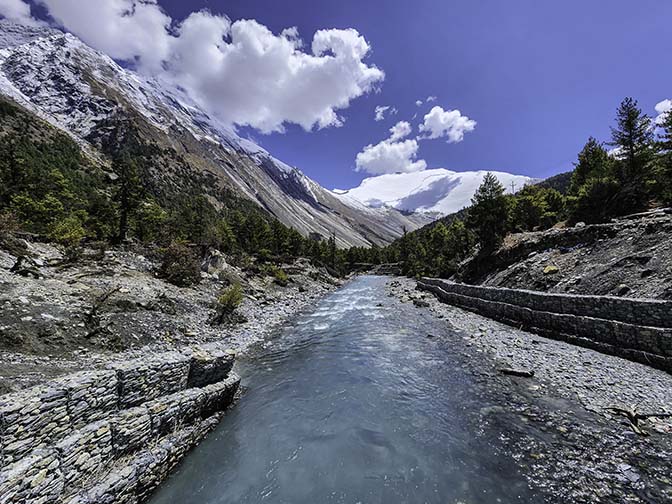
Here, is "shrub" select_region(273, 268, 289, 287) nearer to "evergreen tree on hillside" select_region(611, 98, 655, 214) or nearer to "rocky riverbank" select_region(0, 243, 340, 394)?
"rocky riverbank" select_region(0, 243, 340, 394)

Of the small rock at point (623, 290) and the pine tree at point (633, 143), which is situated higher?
the pine tree at point (633, 143)

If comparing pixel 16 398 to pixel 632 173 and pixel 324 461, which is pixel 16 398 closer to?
pixel 324 461

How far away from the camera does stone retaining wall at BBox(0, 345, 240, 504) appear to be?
5.45 metres

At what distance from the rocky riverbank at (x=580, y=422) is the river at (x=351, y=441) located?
789 millimetres

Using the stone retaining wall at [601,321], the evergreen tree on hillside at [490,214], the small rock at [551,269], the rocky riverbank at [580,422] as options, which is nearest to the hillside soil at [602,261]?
the small rock at [551,269]

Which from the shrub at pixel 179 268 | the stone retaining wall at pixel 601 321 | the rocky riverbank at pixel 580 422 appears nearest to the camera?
the rocky riverbank at pixel 580 422

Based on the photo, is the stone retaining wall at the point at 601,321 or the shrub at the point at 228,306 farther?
the shrub at the point at 228,306

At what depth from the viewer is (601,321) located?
14.0 m

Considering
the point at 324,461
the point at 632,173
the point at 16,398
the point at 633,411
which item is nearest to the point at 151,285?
the point at 16,398

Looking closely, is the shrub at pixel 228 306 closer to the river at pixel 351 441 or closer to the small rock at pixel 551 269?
the river at pixel 351 441

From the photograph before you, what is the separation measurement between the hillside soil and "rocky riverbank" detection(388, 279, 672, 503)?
6.20m

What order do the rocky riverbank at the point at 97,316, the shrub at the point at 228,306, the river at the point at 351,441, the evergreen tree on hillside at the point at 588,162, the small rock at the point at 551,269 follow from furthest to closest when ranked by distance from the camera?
the evergreen tree on hillside at the point at 588,162, the small rock at the point at 551,269, the shrub at the point at 228,306, the rocky riverbank at the point at 97,316, the river at the point at 351,441

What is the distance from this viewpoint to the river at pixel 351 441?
6.74 meters

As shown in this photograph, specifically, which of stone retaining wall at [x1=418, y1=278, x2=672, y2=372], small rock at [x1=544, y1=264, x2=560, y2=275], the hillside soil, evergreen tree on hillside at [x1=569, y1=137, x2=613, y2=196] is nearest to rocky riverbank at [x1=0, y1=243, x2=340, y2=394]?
stone retaining wall at [x1=418, y1=278, x2=672, y2=372]
